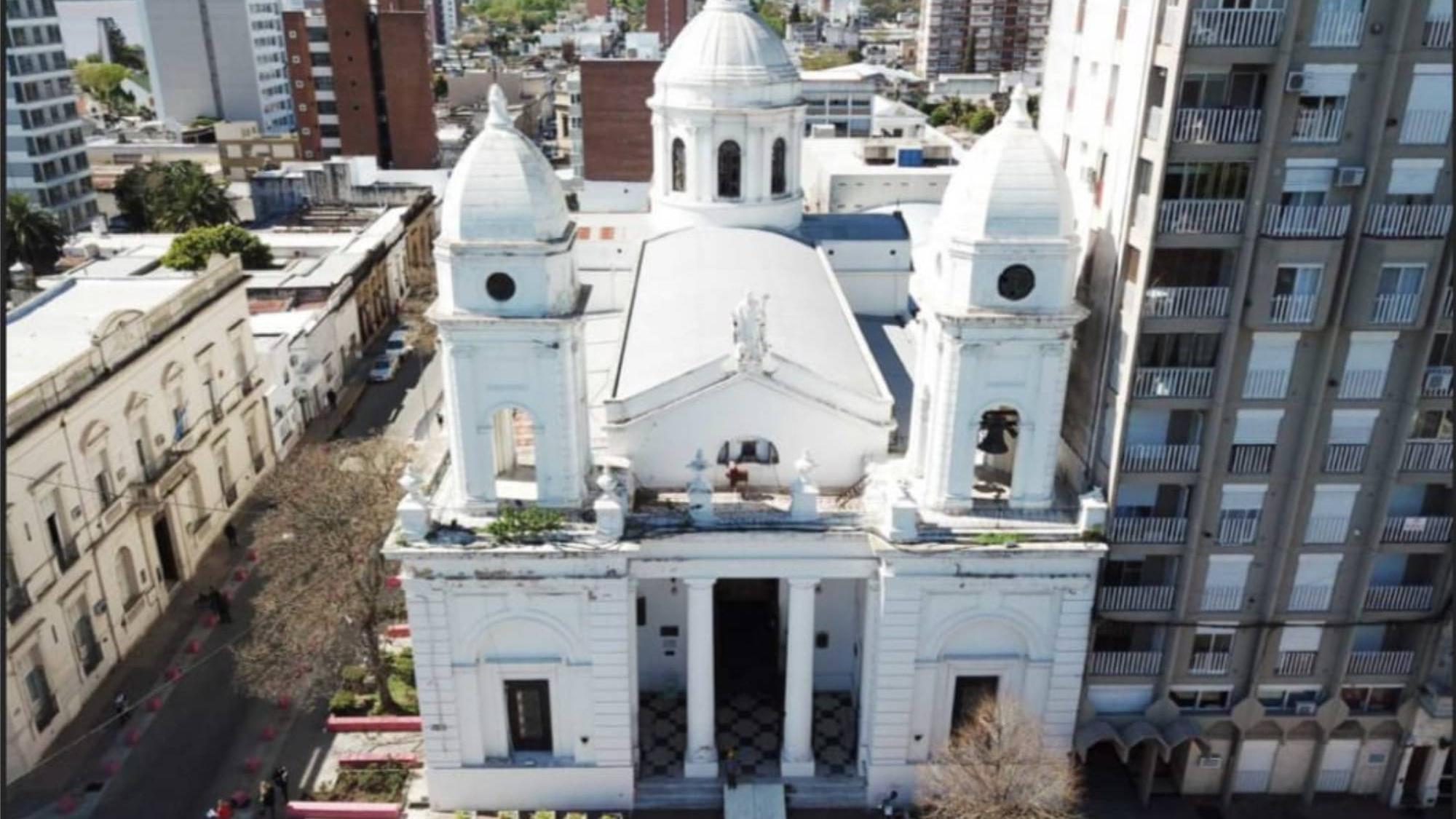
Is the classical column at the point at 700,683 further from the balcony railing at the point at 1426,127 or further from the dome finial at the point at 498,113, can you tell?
the balcony railing at the point at 1426,127

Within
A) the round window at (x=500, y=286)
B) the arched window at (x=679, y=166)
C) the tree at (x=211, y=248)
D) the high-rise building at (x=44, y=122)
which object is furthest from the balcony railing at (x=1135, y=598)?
the high-rise building at (x=44, y=122)

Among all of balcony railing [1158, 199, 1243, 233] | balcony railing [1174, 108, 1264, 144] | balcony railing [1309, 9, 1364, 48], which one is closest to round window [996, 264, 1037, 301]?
balcony railing [1158, 199, 1243, 233]

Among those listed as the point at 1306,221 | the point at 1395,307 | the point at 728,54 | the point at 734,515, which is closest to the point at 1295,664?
the point at 1395,307

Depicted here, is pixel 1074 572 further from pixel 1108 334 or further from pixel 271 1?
pixel 271 1

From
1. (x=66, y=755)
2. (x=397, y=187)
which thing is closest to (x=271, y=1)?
(x=397, y=187)

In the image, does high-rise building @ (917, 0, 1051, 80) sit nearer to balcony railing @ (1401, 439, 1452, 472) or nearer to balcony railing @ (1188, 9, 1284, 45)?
balcony railing @ (1401, 439, 1452, 472)

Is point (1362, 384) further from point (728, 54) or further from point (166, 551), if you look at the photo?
point (166, 551)

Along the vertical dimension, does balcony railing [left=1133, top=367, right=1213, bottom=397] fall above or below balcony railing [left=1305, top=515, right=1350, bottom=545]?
above
